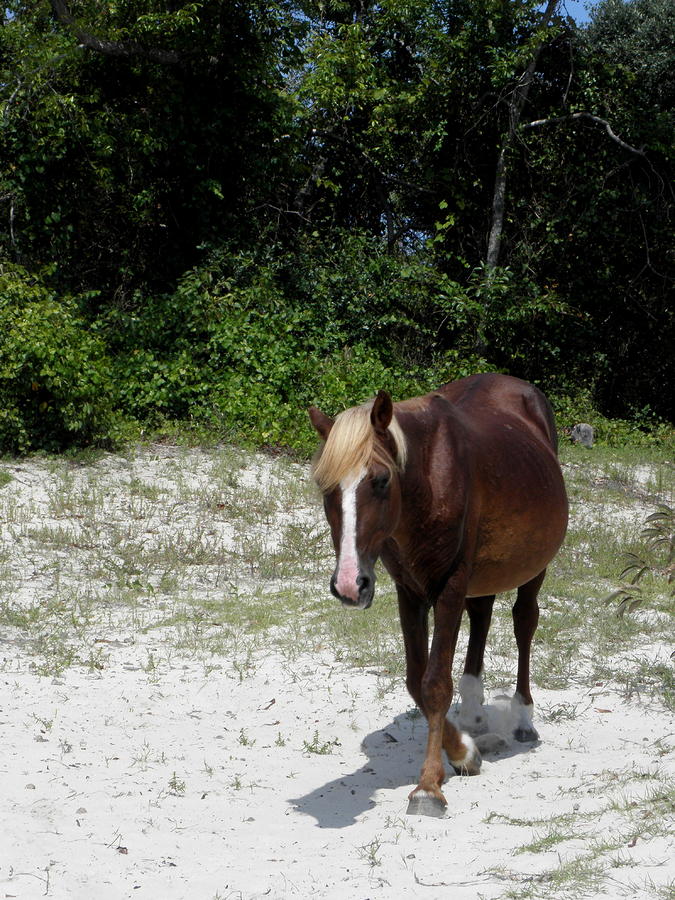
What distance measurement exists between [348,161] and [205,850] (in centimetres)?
1385

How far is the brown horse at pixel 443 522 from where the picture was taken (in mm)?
3793

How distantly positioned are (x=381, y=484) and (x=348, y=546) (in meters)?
0.33

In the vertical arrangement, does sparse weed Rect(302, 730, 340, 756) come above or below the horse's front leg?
below

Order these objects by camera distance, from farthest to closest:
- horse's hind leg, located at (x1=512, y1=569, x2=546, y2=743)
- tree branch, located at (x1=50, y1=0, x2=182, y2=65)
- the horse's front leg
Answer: tree branch, located at (x1=50, y1=0, x2=182, y2=65) → horse's hind leg, located at (x1=512, y1=569, x2=546, y2=743) → the horse's front leg

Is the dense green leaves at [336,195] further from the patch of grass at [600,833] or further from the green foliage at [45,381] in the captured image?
the patch of grass at [600,833]

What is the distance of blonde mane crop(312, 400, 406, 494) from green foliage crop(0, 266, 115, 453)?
7405 millimetres

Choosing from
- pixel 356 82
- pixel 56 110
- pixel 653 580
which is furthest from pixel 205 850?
pixel 356 82

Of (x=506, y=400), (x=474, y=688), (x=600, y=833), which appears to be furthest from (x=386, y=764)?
(x=506, y=400)

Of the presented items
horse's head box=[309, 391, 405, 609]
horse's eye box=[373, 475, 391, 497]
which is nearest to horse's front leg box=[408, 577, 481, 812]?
horse's head box=[309, 391, 405, 609]

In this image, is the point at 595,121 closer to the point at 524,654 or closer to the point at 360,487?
the point at 524,654

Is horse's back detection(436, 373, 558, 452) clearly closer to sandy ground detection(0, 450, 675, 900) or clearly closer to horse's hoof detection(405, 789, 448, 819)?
sandy ground detection(0, 450, 675, 900)

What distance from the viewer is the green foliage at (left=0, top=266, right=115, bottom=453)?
10.7m

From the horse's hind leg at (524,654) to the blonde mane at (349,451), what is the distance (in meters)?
1.74

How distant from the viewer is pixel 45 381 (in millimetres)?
10844
